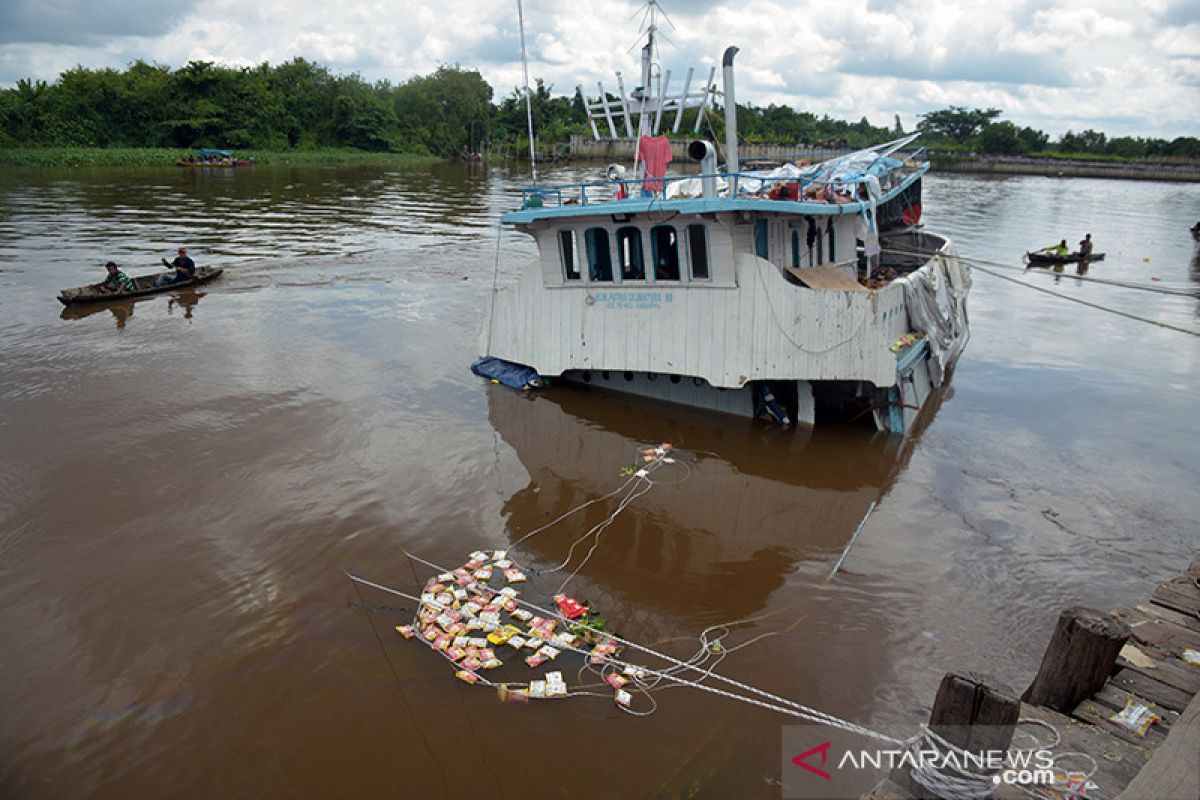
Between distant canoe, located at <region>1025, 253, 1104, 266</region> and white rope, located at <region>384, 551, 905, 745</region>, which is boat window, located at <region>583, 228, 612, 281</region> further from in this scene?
distant canoe, located at <region>1025, 253, 1104, 266</region>

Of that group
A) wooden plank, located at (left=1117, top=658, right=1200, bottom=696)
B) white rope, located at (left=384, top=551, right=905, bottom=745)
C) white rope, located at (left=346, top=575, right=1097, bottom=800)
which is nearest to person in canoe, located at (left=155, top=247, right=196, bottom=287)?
white rope, located at (left=346, top=575, right=1097, bottom=800)

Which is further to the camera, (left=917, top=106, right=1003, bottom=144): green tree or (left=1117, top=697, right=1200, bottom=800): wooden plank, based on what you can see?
(left=917, top=106, right=1003, bottom=144): green tree

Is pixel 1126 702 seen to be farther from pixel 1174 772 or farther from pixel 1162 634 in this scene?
pixel 1162 634

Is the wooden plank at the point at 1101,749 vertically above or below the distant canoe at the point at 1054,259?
below

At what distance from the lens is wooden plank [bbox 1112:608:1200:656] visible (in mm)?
5570

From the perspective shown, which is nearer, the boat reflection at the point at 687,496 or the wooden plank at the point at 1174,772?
the wooden plank at the point at 1174,772

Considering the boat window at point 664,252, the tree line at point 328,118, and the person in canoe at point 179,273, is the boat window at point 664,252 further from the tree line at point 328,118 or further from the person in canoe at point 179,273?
the tree line at point 328,118

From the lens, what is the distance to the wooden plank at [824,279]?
1225 centimetres

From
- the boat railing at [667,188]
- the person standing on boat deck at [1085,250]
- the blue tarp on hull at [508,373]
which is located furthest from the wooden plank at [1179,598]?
the person standing on boat deck at [1085,250]

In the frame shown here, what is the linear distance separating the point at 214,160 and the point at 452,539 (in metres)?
63.1

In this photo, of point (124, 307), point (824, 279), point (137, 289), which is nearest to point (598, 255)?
point (824, 279)

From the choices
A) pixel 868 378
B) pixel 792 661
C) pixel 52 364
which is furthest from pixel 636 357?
pixel 52 364

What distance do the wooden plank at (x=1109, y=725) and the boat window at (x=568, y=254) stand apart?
394 inches

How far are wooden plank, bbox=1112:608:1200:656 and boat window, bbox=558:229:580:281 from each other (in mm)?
9482
